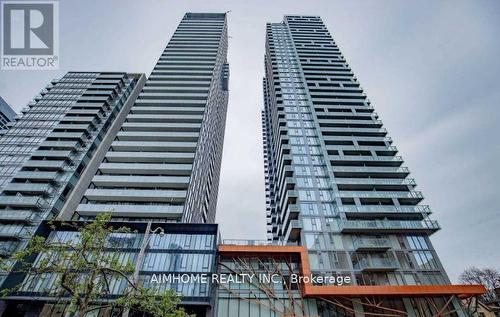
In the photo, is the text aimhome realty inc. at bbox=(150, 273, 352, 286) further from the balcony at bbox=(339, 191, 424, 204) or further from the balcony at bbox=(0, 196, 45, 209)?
the balcony at bbox=(0, 196, 45, 209)

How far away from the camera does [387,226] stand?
119 feet

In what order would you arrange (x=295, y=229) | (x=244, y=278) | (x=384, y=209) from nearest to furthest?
(x=244, y=278)
(x=295, y=229)
(x=384, y=209)

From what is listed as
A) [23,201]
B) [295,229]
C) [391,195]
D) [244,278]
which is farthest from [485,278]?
[23,201]

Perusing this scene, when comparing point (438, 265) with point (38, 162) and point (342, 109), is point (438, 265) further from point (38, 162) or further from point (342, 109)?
point (38, 162)

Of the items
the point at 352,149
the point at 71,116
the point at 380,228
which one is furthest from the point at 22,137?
the point at 380,228

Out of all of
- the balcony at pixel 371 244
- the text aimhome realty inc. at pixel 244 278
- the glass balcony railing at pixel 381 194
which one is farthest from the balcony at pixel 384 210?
the text aimhome realty inc. at pixel 244 278

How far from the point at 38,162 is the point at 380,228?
6172 cm

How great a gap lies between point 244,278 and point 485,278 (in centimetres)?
5544

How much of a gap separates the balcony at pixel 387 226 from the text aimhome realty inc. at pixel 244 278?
687cm

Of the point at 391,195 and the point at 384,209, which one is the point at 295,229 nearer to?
the point at 384,209

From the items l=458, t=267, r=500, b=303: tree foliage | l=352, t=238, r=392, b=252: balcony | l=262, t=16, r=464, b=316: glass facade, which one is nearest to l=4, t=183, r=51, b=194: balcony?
l=262, t=16, r=464, b=316: glass facade

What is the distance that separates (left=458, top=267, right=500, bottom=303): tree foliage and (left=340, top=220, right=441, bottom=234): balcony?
85.1 ft

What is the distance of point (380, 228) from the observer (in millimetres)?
36125

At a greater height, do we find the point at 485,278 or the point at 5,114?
the point at 5,114
